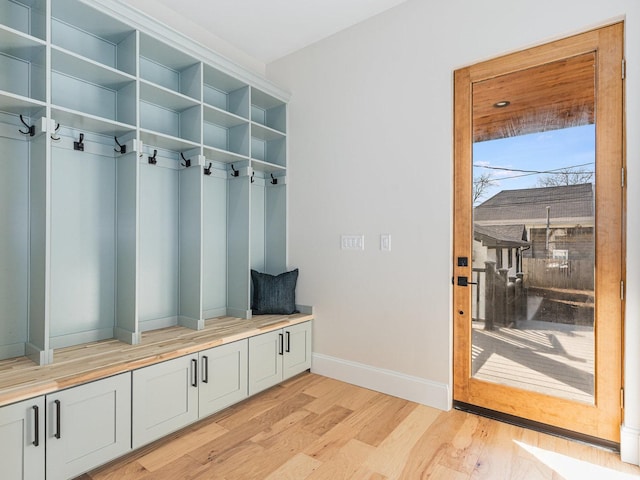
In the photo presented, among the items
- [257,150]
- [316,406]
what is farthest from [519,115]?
[316,406]

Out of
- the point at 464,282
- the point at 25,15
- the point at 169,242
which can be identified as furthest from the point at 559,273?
the point at 25,15

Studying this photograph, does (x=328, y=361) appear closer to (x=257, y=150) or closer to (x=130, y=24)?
(x=257, y=150)

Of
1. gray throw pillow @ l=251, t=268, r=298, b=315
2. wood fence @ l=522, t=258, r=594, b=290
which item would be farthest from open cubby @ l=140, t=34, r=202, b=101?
wood fence @ l=522, t=258, r=594, b=290

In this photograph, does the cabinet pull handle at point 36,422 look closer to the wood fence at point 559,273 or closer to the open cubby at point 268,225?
the open cubby at point 268,225

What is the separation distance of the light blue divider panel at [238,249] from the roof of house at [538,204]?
1.79m

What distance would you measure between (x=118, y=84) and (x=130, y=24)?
37cm

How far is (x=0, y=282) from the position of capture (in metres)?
1.98

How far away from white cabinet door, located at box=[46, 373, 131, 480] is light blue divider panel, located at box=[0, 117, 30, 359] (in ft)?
1.98

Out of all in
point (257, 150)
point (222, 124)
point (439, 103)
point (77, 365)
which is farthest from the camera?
point (257, 150)

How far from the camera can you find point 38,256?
6.42 feet

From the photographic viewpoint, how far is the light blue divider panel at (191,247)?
2643 millimetres

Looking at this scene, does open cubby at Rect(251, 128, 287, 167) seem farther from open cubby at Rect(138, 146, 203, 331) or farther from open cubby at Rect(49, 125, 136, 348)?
open cubby at Rect(49, 125, 136, 348)

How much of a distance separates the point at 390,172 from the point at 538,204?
1.02 metres

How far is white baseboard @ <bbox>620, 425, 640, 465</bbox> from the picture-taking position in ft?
6.25
